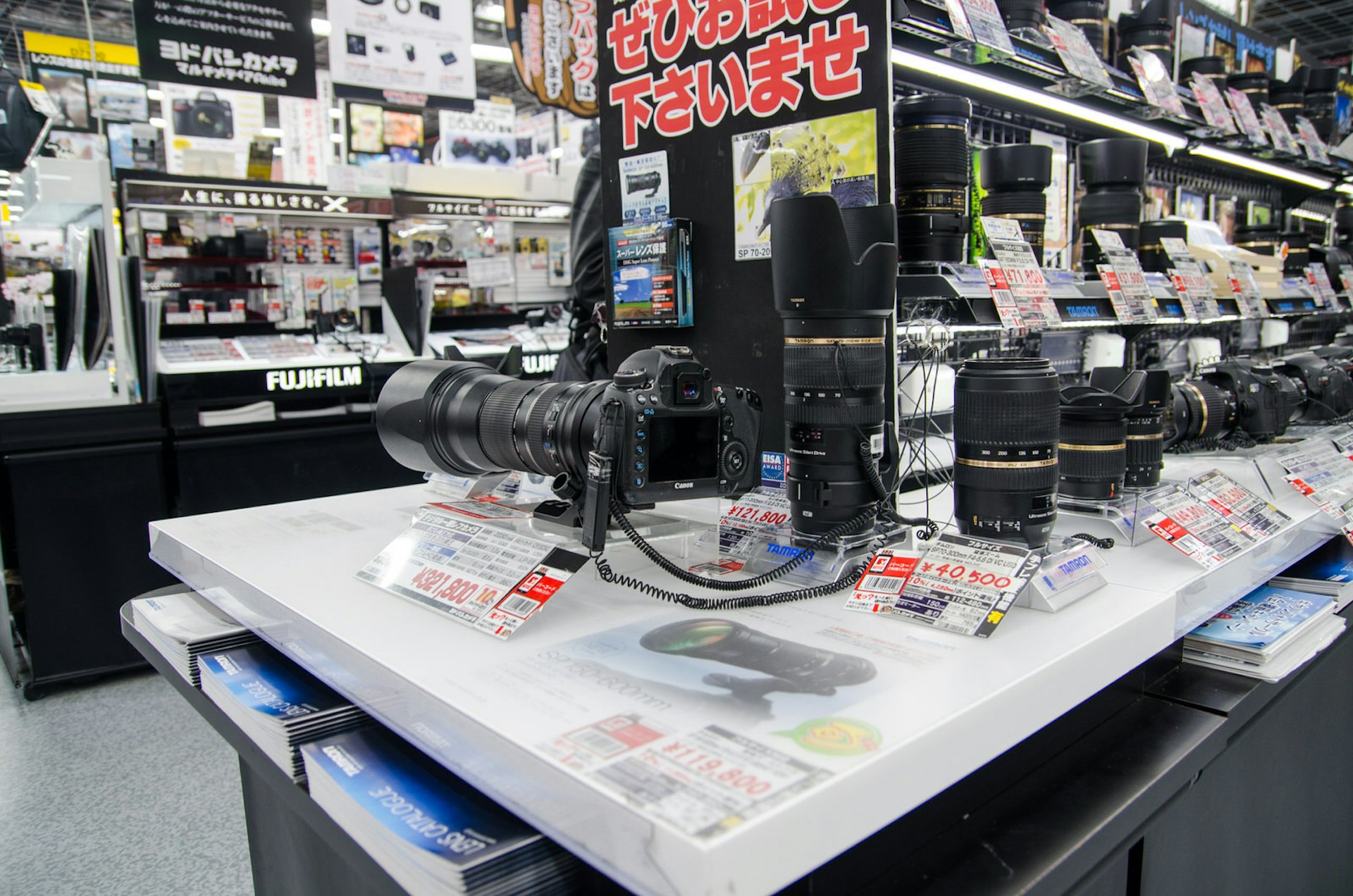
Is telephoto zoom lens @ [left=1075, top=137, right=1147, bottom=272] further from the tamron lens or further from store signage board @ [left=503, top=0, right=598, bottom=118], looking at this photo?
store signage board @ [left=503, top=0, right=598, bottom=118]

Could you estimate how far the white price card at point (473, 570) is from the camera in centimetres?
93

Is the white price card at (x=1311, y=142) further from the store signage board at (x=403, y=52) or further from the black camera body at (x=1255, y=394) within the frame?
the store signage board at (x=403, y=52)

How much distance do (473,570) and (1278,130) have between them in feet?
10.8

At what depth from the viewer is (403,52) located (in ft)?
15.9

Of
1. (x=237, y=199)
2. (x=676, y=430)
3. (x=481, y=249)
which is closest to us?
(x=676, y=430)

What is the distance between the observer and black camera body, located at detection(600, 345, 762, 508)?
1026 millimetres

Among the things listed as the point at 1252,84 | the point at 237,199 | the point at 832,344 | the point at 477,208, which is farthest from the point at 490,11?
the point at 832,344

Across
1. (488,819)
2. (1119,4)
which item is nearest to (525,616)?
(488,819)

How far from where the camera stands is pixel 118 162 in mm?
7406

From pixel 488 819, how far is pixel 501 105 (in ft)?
27.3

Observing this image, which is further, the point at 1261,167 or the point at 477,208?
the point at 477,208

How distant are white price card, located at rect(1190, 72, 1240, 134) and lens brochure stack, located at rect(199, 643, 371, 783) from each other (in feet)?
8.85

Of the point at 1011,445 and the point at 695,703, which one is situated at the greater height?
the point at 1011,445

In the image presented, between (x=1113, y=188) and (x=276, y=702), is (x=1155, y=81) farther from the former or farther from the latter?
(x=276, y=702)
